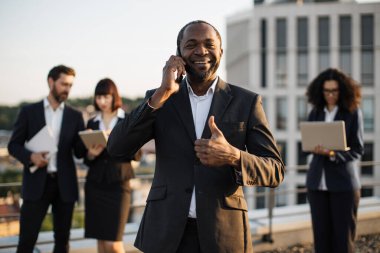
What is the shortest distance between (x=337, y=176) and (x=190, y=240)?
103 inches

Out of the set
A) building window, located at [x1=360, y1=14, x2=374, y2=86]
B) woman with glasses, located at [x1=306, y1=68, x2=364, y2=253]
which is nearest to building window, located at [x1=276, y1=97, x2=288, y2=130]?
building window, located at [x1=360, y1=14, x2=374, y2=86]

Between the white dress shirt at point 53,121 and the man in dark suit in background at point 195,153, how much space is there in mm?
2228

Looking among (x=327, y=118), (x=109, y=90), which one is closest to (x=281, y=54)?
(x=327, y=118)

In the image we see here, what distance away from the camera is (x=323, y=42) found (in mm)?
41312

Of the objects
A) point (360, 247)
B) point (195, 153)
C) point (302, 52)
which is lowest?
point (360, 247)

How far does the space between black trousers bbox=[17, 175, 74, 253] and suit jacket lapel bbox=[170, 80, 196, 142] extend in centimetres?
234

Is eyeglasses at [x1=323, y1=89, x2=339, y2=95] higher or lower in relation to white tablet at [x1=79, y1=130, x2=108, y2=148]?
higher

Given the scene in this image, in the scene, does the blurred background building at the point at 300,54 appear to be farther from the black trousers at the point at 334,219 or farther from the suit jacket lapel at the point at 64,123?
the suit jacket lapel at the point at 64,123

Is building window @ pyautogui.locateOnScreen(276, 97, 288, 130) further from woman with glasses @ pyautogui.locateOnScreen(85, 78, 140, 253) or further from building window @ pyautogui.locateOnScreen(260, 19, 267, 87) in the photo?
woman with glasses @ pyautogui.locateOnScreen(85, 78, 140, 253)

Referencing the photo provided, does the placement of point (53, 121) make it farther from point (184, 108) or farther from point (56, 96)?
point (184, 108)

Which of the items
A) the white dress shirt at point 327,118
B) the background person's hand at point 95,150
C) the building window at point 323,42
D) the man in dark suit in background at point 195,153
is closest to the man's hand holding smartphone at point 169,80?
the man in dark suit in background at point 195,153

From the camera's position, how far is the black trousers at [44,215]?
396cm

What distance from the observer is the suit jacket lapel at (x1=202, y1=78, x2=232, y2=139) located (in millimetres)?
2117

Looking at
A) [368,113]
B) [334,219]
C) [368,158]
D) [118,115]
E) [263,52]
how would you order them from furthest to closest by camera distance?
[263,52]
[368,113]
[368,158]
[118,115]
[334,219]
